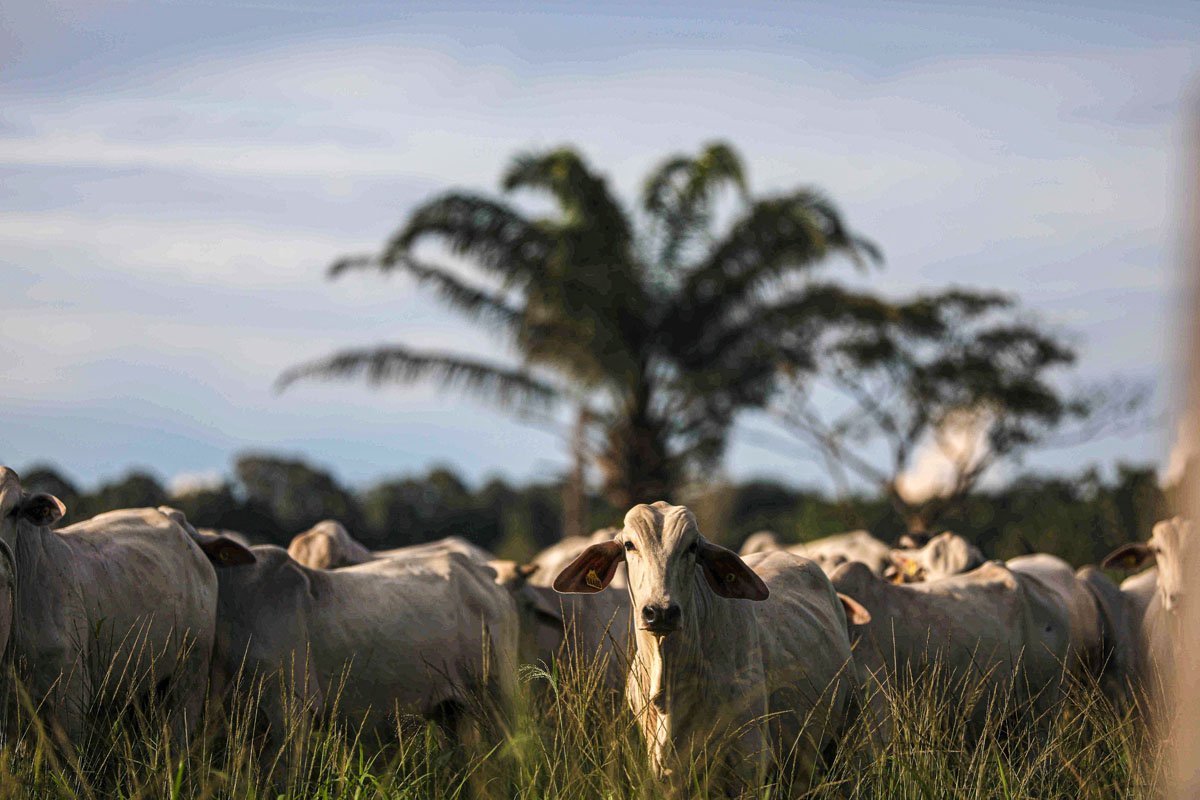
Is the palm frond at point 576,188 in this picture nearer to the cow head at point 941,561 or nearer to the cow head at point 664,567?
the cow head at point 941,561

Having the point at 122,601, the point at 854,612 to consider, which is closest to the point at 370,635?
the point at 122,601

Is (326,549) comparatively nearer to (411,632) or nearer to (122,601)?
(411,632)

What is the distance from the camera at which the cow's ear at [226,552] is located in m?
8.05

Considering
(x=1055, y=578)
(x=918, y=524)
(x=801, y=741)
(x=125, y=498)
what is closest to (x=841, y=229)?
(x=918, y=524)

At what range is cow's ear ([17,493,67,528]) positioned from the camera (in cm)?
688

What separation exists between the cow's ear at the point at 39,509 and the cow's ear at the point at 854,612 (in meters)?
3.82

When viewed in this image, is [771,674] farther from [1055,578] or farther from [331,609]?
[1055,578]

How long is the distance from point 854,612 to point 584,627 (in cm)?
157

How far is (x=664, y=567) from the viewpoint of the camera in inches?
220

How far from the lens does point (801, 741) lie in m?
6.30

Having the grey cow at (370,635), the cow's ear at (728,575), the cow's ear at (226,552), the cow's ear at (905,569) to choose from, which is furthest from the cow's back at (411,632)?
the cow's ear at (905,569)

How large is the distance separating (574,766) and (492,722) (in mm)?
1670

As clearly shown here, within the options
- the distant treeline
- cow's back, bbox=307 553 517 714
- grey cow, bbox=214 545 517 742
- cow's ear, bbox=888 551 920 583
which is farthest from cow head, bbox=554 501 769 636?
the distant treeline

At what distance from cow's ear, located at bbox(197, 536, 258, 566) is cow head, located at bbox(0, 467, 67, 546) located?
1.21 m
